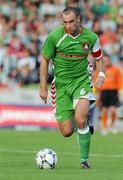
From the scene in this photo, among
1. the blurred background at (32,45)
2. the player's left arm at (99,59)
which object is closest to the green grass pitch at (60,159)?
the player's left arm at (99,59)

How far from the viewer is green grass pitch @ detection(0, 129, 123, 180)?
9.90 m

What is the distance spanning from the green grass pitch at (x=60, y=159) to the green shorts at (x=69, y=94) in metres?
0.81

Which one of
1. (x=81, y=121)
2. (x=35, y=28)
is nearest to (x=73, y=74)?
(x=81, y=121)

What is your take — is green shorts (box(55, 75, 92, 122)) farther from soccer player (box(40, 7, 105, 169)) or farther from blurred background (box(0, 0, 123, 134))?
blurred background (box(0, 0, 123, 134))

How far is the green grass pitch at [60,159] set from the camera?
32.5 feet

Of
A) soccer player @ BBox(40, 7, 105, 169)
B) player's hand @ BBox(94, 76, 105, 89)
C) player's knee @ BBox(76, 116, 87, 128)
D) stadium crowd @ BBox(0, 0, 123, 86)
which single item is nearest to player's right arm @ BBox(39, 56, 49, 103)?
soccer player @ BBox(40, 7, 105, 169)

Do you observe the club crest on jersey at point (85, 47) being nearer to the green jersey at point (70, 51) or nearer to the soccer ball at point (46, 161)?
the green jersey at point (70, 51)

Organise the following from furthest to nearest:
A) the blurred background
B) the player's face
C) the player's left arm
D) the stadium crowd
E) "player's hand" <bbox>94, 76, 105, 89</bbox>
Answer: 1. the stadium crowd
2. the blurred background
3. the player's left arm
4. "player's hand" <bbox>94, 76, 105, 89</bbox>
5. the player's face

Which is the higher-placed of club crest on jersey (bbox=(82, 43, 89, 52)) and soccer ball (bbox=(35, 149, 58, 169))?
club crest on jersey (bbox=(82, 43, 89, 52))

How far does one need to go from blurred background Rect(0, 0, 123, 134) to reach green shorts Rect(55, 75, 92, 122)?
463 inches

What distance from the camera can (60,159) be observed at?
12844 mm

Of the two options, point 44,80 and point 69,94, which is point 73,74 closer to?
point 69,94

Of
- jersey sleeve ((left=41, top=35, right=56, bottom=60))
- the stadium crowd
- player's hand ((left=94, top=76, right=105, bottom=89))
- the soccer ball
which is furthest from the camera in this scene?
the stadium crowd

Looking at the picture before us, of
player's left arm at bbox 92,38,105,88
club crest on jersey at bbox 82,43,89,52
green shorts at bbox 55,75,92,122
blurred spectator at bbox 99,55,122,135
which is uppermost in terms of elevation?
club crest on jersey at bbox 82,43,89,52
